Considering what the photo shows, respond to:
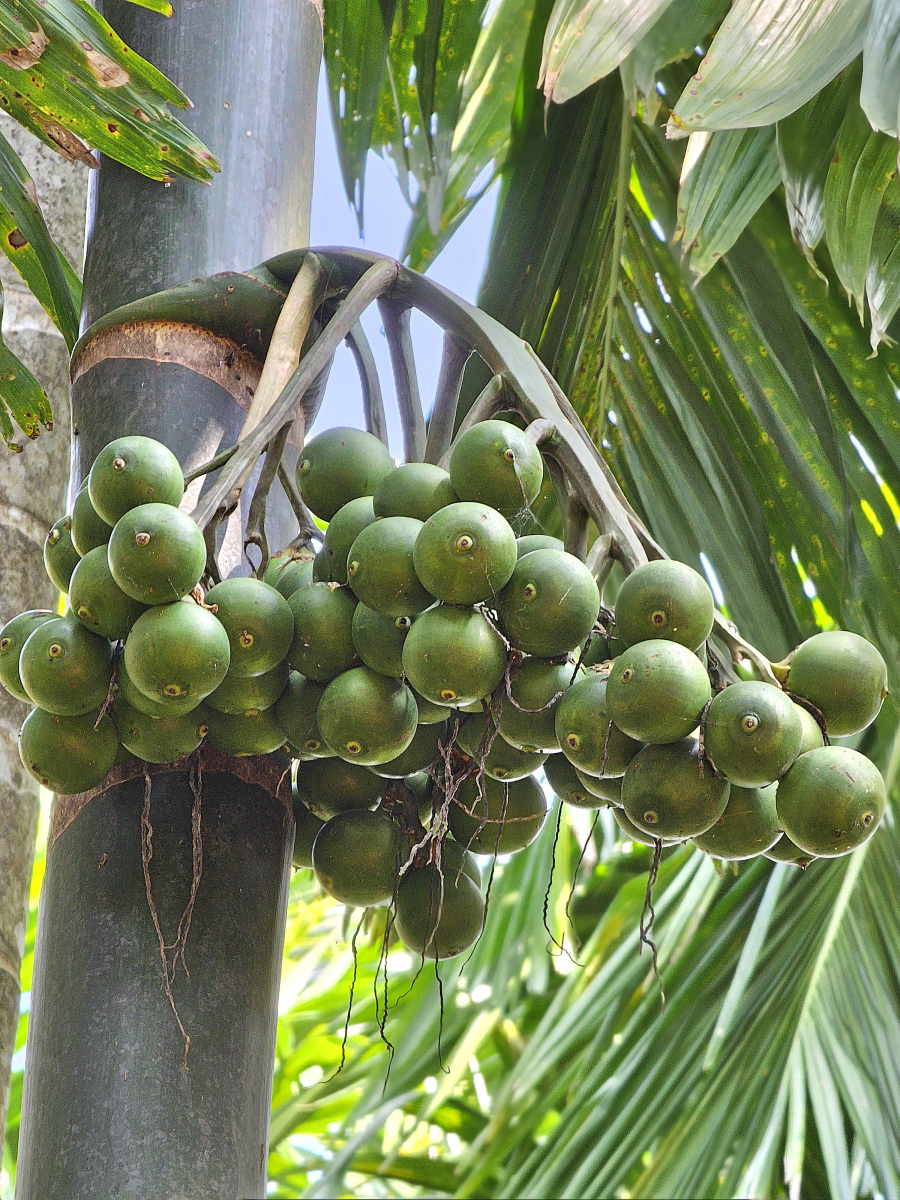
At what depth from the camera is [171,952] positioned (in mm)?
1042

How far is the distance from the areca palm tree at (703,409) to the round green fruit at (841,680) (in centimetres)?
43

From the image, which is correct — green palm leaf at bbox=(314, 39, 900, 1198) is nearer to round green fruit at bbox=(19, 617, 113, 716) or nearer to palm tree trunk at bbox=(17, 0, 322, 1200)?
palm tree trunk at bbox=(17, 0, 322, 1200)

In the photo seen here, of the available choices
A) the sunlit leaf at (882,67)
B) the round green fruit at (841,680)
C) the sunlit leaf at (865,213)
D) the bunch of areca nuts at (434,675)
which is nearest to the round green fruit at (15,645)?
the bunch of areca nuts at (434,675)

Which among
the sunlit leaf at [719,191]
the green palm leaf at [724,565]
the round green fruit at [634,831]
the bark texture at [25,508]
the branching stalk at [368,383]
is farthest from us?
the green palm leaf at [724,565]

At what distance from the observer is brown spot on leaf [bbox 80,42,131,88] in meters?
1.25

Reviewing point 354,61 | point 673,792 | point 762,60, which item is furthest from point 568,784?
point 354,61

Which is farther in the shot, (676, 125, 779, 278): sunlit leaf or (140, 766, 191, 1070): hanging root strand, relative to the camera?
(676, 125, 779, 278): sunlit leaf

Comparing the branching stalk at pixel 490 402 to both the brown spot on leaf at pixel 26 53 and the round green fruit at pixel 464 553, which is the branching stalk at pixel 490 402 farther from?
the brown spot on leaf at pixel 26 53

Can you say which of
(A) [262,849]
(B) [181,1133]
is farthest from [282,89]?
(B) [181,1133]

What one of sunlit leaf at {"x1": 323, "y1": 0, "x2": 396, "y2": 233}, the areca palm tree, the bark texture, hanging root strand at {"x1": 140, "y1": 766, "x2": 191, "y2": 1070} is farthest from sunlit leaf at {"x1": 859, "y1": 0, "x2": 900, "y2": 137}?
the bark texture

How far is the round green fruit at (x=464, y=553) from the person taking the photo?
3.03 feet

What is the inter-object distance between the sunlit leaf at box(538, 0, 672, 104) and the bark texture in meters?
0.81

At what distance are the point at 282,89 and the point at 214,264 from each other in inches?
10.1

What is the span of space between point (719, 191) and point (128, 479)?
3.17ft
